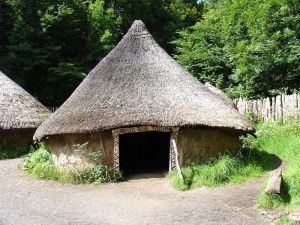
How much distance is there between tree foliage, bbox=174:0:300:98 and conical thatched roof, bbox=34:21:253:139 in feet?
20.7

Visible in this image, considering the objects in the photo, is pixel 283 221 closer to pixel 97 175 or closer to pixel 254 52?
pixel 97 175

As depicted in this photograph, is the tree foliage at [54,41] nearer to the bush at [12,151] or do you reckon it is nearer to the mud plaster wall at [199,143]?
the bush at [12,151]

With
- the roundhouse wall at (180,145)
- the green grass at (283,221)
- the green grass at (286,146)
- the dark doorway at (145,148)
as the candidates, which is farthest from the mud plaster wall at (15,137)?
the green grass at (283,221)

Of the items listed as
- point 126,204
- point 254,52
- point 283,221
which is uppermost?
point 254,52

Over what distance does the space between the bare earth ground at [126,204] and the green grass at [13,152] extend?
17.4 ft

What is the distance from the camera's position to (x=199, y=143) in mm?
12477

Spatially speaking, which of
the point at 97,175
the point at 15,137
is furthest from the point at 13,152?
the point at 97,175

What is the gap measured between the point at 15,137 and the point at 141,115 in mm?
8454

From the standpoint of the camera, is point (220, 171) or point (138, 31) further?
point (138, 31)

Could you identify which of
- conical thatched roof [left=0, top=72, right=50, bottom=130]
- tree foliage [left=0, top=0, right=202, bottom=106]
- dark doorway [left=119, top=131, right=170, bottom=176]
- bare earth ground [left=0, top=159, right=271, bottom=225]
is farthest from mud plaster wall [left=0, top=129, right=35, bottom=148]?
tree foliage [left=0, top=0, right=202, bottom=106]

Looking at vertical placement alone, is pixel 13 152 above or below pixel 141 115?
below

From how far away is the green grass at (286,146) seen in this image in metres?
9.62

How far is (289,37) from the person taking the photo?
18.8 m

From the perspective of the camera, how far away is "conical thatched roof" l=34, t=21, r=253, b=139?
39.7 feet
